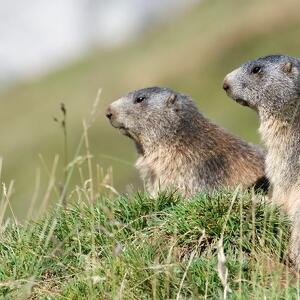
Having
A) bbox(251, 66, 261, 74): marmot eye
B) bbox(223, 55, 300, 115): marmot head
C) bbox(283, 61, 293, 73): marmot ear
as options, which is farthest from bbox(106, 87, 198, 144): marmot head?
bbox(283, 61, 293, 73): marmot ear

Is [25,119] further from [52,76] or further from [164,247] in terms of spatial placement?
[164,247]

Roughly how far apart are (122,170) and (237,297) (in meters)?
30.9

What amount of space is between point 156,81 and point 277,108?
3770cm

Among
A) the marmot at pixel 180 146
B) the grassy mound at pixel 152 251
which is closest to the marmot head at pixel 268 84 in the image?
the marmot at pixel 180 146

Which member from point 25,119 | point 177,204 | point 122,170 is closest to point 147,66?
point 25,119

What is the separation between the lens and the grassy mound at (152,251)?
8086mm

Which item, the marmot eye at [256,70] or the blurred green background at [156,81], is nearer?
the marmot eye at [256,70]

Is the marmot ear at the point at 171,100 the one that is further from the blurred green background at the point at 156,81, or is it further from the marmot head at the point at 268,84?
the blurred green background at the point at 156,81

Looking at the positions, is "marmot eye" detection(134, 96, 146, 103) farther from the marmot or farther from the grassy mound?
the grassy mound

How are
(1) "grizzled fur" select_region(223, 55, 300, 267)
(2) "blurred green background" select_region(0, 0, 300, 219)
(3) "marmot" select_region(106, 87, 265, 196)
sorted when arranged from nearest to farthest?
(1) "grizzled fur" select_region(223, 55, 300, 267), (3) "marmot" select_region(106, 87, 265, 196), (2) "blurred green background" select_region(0, 0, 300, 219)

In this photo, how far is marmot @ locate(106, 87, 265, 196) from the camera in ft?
39.5

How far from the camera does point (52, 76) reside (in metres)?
66.8

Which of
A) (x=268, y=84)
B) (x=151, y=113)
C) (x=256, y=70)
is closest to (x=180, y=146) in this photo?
(x=151, y=113)

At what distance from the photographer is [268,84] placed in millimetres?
11133
